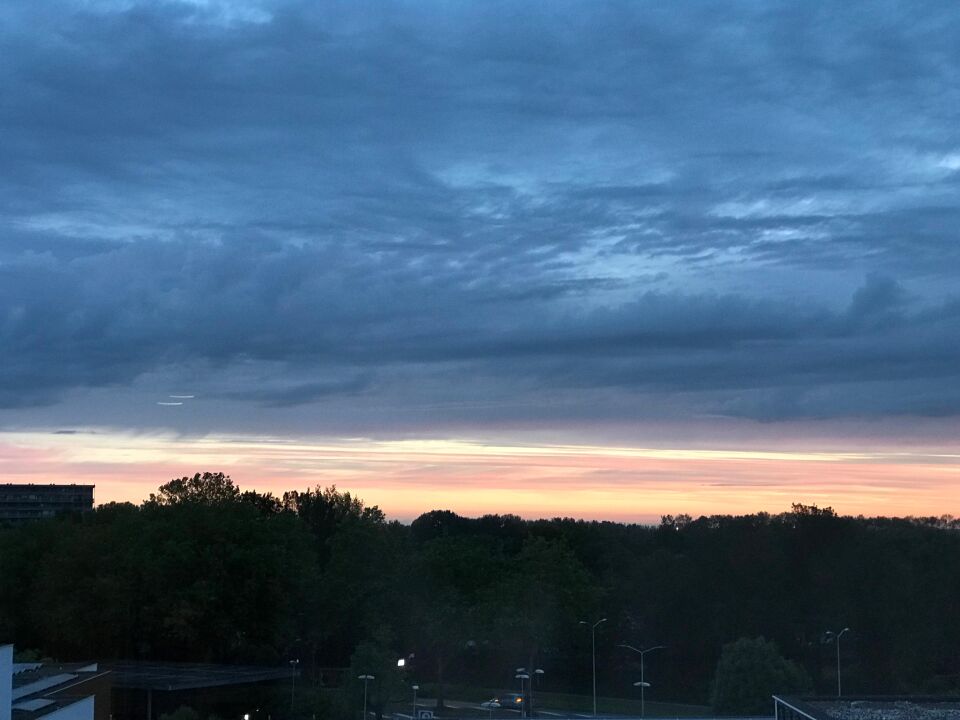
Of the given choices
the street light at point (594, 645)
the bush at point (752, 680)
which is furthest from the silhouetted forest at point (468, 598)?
the bush at point (752, 680)

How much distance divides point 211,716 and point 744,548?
37914mm

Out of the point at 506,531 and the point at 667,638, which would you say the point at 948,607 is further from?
the point at 506,531

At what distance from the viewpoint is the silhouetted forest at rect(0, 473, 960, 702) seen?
67250 mm

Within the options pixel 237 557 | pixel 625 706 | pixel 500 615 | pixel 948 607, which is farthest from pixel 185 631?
pixel 948 607

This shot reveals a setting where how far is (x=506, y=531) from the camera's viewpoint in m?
107

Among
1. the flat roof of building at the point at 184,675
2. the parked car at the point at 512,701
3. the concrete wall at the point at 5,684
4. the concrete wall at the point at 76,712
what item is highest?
the concrete wall at the point at 5,684

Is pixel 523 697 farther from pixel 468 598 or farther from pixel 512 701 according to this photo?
pixel 468 598

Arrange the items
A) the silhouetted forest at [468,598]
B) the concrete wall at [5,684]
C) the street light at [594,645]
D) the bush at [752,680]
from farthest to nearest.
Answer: the street light at [594,645], the silhouetted forest at [468,598], the bush at [752,680], the concrete wall at [5,684]

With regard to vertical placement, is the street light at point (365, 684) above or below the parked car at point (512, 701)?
above

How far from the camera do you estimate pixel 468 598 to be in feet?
252

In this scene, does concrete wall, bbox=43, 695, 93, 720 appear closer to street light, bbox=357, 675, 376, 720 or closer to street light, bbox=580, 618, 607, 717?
street light, bbox=357, 675, 376, 720

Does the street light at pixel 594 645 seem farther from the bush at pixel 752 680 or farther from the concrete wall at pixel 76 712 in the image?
the concrete wall at pixel 76 712

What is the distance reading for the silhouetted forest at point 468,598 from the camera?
221ft

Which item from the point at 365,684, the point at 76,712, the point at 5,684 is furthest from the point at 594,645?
the point at 5,684
